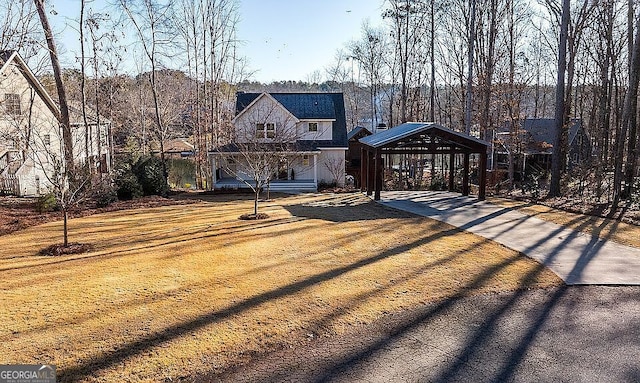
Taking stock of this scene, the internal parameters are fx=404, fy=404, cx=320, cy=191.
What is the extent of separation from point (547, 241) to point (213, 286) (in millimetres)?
7828

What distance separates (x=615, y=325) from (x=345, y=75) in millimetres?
43647

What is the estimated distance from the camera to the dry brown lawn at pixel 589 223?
1005 cm

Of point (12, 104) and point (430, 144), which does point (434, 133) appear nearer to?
point (430, 144)

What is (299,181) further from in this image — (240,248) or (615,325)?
(615,325)

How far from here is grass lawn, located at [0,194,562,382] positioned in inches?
184

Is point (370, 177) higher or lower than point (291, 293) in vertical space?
higher

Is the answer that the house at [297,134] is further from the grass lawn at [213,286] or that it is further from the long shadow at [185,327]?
the long shadow at [185,327]

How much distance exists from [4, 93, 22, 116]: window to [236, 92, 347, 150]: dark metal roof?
11.4 metres

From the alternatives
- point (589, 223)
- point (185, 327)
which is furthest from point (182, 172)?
point (185, 327)

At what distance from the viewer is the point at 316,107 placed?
86.4 ft

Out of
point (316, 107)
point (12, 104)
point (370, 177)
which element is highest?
point (316, 107)

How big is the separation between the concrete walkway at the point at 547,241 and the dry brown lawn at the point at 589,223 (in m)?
0.43

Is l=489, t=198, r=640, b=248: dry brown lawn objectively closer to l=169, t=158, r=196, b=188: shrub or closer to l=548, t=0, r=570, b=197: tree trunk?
l=548, t=0, r=570, b=197: tree trunk

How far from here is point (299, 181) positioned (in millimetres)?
24766
